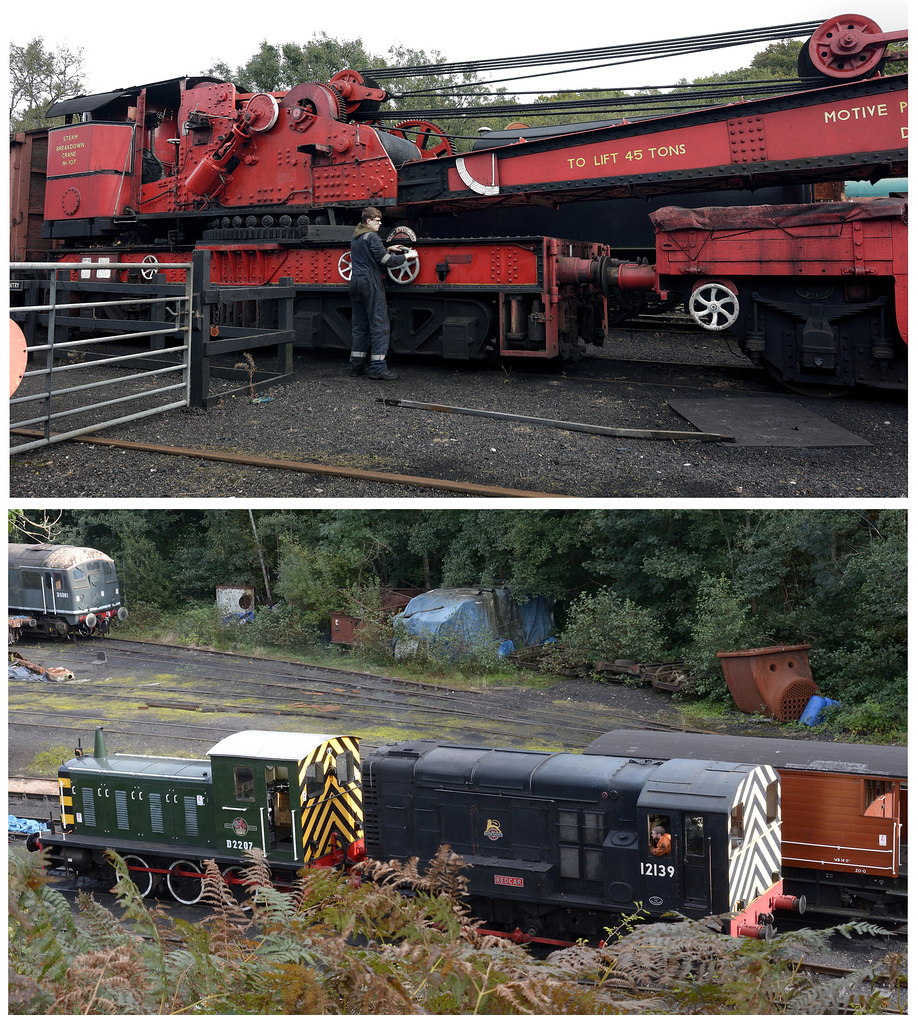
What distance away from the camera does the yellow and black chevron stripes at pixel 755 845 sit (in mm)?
6523

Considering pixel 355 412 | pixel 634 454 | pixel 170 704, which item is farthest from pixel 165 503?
pixel 170 704

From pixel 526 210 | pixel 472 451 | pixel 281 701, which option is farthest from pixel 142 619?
pixel 472 451

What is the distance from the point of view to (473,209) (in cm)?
1235

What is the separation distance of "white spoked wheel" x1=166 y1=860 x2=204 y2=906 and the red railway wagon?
12.2 ft

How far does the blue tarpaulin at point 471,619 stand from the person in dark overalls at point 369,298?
681 centimetres

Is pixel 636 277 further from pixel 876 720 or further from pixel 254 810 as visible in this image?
pixel 254 810

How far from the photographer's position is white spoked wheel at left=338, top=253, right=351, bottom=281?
11.9m

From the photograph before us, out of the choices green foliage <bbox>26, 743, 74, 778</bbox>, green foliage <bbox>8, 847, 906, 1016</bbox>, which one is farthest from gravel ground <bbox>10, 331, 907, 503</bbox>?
green foliage <bbox>26, 743, 74, 778</bbox>

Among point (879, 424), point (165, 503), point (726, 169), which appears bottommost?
point (165, 503)

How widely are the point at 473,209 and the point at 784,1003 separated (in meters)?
10.8

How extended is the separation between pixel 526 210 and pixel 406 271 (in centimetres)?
390

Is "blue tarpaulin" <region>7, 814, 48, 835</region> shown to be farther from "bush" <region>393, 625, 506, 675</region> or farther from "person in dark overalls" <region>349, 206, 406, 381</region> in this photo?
"bush" <region>393, 625, 506, 675</region>

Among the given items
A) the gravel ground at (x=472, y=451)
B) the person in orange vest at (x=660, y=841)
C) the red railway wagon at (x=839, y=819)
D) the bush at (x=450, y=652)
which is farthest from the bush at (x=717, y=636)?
the person in orange vest at (x=660, y=841)

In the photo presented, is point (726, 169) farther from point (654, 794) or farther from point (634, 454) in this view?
point (654, 794)
